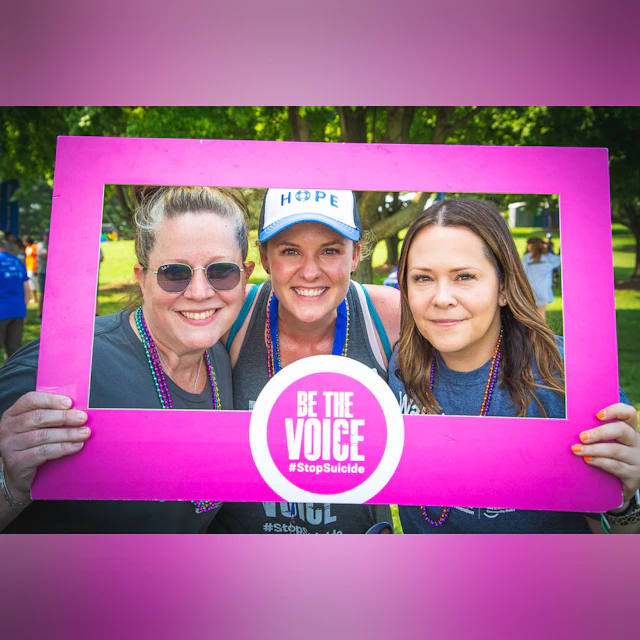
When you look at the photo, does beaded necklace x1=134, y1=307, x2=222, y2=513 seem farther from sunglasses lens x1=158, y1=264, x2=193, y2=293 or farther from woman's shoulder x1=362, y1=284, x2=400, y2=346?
woman's shoulder x1=362, y1=284, x2=400, y2=346

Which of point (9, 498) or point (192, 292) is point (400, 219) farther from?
point (9, 498)

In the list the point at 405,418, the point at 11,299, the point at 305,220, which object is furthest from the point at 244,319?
the point at 11,299

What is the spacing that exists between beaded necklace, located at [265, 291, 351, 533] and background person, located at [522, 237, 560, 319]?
23.7 inches

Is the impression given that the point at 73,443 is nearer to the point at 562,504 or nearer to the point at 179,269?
the point at 179,269

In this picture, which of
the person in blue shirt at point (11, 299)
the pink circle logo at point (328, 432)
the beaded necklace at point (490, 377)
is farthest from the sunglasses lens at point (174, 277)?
the person in blue shirt at point (11, 299)

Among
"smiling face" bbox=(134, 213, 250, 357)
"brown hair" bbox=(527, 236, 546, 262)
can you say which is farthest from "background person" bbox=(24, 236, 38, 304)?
"brown hair" bbox=(527, 236, 546, 262)

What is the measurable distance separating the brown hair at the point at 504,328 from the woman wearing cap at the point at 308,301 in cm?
8

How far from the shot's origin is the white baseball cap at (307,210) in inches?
69.6

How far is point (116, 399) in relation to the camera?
1783 mm

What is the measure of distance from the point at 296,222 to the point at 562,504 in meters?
1.23

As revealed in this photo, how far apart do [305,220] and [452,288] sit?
509mm

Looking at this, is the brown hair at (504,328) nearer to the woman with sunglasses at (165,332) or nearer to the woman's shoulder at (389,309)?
the woman's shoulder at (389,309)

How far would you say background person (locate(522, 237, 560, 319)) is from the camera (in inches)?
71.3

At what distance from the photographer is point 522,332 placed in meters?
1.82
